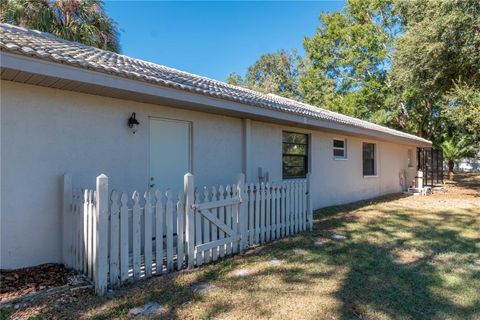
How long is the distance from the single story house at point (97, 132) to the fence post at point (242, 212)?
1.49 metres

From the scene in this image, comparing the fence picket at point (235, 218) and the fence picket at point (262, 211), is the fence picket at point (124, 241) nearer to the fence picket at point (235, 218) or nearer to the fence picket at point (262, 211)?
the fence picket at point (235, 218)

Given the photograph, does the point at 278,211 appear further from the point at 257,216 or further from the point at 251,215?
the point at 251,215

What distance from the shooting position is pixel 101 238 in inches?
149

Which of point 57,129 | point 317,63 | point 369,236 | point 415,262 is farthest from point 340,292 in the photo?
point 317,63

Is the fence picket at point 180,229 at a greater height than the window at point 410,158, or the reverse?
Answer: the window at point 410,158

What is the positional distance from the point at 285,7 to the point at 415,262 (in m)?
16.2

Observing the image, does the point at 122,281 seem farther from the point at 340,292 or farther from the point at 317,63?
the point at 317,63

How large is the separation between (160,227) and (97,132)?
206cm

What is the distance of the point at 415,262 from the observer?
495 centimetres

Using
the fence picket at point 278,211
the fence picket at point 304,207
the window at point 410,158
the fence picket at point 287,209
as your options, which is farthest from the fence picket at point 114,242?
the window at point 410,158

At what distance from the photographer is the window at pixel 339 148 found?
1134 cm

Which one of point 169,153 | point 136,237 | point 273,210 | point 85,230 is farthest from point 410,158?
point 85,230

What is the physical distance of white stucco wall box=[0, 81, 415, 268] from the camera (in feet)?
14.2

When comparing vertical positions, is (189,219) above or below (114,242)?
above
